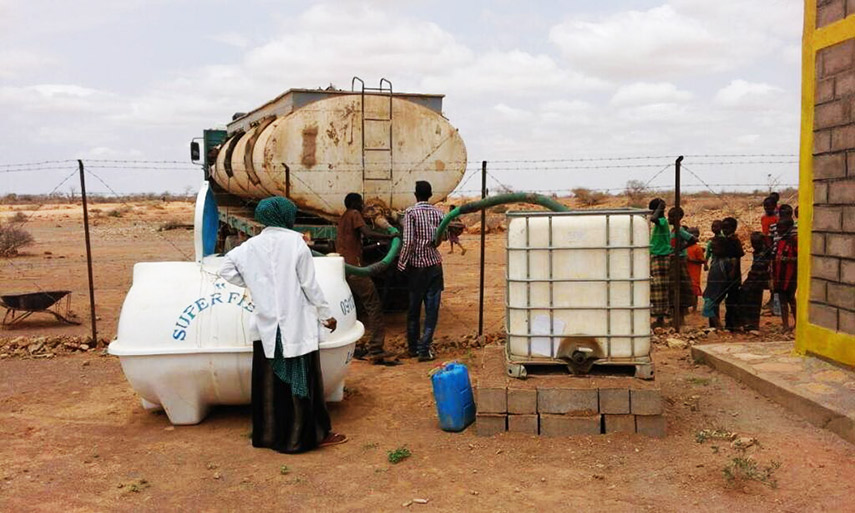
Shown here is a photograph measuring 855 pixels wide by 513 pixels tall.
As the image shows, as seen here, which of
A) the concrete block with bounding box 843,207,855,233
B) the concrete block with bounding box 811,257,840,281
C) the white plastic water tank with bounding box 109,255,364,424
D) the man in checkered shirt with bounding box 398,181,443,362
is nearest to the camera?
the white plastic water tank with bounding box 109,255,364,424

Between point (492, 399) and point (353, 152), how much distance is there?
4.41 metres

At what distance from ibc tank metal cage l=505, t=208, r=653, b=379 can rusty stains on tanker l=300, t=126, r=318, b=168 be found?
4043 mm

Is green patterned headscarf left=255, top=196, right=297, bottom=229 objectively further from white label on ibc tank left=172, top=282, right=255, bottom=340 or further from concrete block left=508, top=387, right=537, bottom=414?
concrete block left=508, top=387, right=537, bottom=414

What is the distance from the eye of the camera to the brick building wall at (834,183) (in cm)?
562

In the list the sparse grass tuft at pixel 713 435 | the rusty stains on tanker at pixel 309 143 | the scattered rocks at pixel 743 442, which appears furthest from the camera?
the rusty stains on tanker at pixel 309 143

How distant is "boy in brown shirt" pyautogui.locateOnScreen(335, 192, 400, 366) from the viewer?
7.61 meters

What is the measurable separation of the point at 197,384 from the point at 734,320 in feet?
19.0

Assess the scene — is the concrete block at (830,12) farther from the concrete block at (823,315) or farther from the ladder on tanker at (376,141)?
the ladder on tanker at (376,141)

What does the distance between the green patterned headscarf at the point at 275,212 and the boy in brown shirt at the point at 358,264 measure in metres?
2.56

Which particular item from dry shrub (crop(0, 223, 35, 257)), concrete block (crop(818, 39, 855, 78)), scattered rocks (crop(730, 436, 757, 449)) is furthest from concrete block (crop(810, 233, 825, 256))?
dry shrub (crop(0, 223, 35, 257))

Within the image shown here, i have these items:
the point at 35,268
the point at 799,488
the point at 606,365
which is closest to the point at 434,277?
the point at 606,365

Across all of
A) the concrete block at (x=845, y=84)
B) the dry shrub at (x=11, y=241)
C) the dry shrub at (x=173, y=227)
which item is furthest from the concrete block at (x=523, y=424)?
the dry shrub at (x=173, y=227)

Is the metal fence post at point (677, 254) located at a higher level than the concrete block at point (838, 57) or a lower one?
lower

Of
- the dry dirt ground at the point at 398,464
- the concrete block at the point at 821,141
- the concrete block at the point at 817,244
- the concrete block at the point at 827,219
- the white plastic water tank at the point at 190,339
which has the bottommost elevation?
the dry dirt ground at the point at 398,464
